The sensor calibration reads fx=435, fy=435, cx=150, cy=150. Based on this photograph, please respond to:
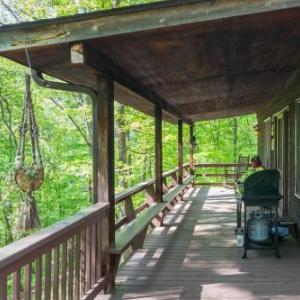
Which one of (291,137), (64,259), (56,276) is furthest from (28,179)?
(291,137)

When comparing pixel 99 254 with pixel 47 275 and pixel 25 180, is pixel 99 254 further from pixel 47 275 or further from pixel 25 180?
pixel 47 275

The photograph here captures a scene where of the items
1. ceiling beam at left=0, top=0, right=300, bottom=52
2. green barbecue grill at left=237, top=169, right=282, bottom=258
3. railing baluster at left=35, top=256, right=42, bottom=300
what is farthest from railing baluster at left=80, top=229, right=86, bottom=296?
green barbecue grill at left=237, top=169, right=282, bottom=258

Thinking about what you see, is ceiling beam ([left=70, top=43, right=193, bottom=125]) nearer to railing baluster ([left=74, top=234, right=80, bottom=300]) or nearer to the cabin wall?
railing baluster ([left=74, top=234, right=80, bottom=300])

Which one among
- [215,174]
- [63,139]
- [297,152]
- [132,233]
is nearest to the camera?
[132,233]

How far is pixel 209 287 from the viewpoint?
4215mm

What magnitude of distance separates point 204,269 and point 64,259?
2.25 metres

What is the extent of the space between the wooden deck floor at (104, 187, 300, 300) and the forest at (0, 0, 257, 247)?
7.91 m

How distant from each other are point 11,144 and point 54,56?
40.2ft

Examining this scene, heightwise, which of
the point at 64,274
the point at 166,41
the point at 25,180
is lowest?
the point at 64,274

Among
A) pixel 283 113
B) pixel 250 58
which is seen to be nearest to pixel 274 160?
pixel 283 113

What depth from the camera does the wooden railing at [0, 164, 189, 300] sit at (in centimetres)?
222

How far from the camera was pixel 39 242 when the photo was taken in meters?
2.49

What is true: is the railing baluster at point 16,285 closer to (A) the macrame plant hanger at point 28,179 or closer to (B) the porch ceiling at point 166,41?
(A) the macrame plant hanger at point 28,179

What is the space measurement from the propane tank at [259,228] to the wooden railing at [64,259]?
207 centimetres
